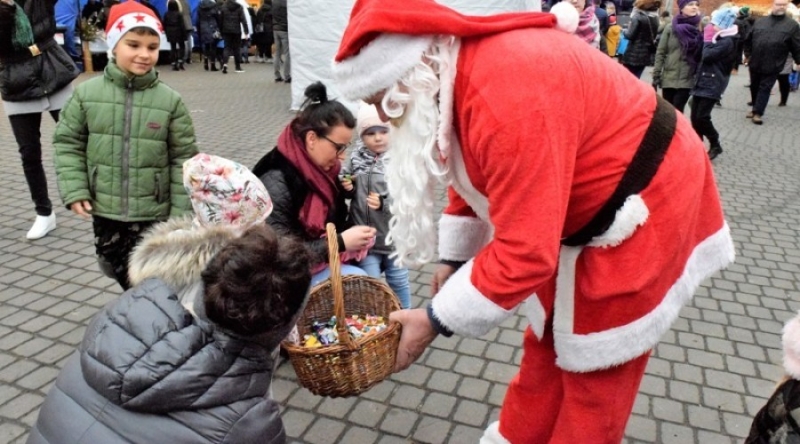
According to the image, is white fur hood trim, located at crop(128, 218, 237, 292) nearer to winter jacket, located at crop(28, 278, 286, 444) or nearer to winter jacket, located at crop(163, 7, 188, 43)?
winter jacket, located at crop(28, 278, 286, 444)

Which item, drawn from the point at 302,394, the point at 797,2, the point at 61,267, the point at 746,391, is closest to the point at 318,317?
the point at 302,394

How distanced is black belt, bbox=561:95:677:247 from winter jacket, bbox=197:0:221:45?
15.1m

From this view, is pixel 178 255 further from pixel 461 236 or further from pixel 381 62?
pixel 381 62

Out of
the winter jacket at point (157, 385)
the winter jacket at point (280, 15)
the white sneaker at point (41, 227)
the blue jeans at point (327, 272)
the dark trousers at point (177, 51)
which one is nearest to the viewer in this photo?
the winter jacket at point (157, 385)

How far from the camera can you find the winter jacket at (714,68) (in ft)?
24.1

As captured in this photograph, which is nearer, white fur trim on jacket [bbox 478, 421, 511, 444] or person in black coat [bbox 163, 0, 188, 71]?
white fur trim on jacket [bbox 478, 421, 511, 444]

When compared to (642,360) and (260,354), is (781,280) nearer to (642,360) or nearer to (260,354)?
(642,360)

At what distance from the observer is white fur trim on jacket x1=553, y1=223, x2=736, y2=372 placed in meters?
1.63

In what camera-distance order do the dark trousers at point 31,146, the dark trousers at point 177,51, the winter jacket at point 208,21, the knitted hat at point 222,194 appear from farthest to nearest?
the dark trousers at point 177,51 → the winter jacket at point 208,21 → the dark trousers at point 31,146 → the knitted hat at point 222,194

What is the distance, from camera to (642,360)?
180 cm

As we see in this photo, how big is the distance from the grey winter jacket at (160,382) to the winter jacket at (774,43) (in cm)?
1036

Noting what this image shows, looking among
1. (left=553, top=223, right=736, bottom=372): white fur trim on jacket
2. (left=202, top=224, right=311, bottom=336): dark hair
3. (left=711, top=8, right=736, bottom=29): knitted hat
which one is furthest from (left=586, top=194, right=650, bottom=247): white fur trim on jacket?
(left=711, top=8, right=736, bottom=29): knitted hat

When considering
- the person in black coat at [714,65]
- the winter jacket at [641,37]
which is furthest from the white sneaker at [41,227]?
the winter jacket at [641,37]

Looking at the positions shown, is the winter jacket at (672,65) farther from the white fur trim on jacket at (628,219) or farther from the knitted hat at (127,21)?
the white fur trim on jacket at (628,219)
